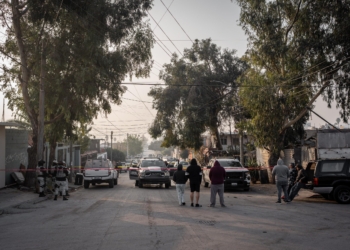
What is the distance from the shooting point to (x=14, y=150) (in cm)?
2680

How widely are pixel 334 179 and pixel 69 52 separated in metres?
15.5

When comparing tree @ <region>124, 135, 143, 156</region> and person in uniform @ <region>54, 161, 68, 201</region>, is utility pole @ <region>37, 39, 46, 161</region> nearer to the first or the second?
person in uniform @ <region>54, 161, 68, 201</region>

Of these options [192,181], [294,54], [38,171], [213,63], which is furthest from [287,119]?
[213,63]

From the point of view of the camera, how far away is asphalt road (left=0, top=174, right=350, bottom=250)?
8281mm

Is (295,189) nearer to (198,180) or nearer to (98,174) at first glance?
(198,180)

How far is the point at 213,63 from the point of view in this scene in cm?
4572

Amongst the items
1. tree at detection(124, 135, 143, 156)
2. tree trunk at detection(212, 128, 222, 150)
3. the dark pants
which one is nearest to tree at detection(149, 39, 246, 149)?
tree trunk at detection(212, 128, 222, 150)

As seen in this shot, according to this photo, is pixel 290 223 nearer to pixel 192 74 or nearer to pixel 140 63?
pixel 140 63

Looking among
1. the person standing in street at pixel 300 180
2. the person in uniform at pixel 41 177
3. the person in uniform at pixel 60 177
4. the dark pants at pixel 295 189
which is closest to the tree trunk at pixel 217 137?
the person in uniform at pixel 41 177

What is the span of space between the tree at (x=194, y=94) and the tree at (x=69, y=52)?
16.7 meters

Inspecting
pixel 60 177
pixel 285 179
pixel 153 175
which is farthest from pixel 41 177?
pixel 285 179

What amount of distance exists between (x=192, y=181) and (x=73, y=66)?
12.3 meters

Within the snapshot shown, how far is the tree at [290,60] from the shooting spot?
81.5ft

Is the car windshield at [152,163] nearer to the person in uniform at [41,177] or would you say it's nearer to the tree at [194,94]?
the person in uniform at [41,177]
